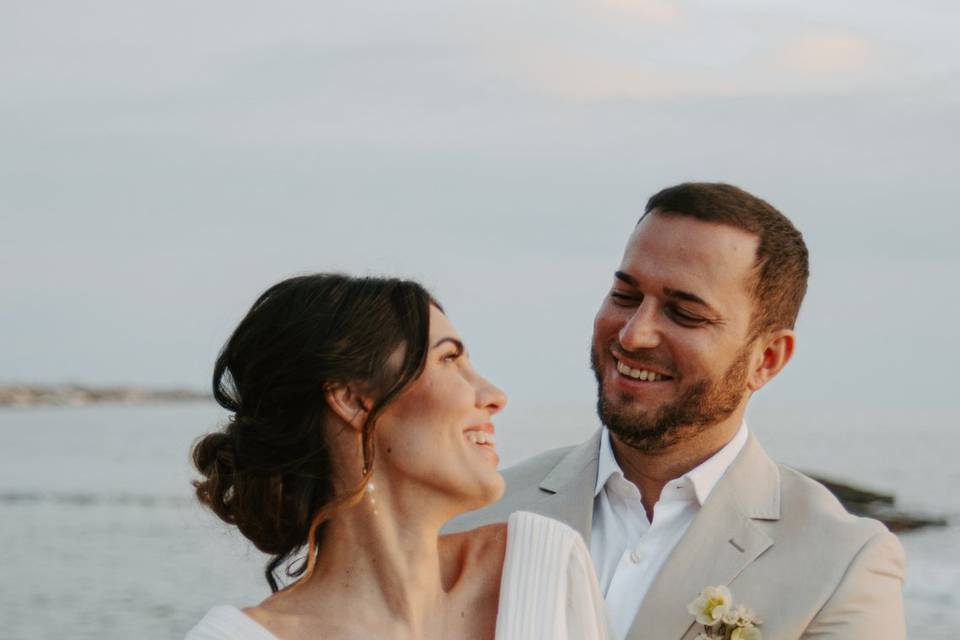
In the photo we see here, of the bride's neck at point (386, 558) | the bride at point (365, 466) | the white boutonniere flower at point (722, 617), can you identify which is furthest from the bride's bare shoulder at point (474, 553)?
the white boutonniere flower at point (722, 617)

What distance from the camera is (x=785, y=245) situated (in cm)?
452

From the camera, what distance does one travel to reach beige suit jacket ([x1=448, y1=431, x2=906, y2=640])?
13.4ft

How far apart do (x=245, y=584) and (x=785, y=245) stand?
14.0 m

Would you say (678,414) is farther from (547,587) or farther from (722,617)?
(547,587)

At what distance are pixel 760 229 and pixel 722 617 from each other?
117cm

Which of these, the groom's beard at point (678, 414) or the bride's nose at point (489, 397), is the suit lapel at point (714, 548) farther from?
the bride's nose at point (489, 397)

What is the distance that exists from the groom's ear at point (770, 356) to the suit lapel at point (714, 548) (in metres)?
0.27

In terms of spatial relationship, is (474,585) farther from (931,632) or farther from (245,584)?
(245,584)

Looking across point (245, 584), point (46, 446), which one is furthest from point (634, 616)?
point (46, 446)

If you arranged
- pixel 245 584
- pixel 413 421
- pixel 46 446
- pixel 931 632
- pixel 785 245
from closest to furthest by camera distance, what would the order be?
pixel 413 421 < pixel 785 245 < pixel 931 632 < pixel 245 584 < pixel 46 446

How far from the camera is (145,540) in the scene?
21.7 meters

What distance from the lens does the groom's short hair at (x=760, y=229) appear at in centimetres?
443

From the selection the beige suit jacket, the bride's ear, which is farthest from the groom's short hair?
the bride's ear

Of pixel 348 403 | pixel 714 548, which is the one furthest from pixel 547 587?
pixel 714 548
